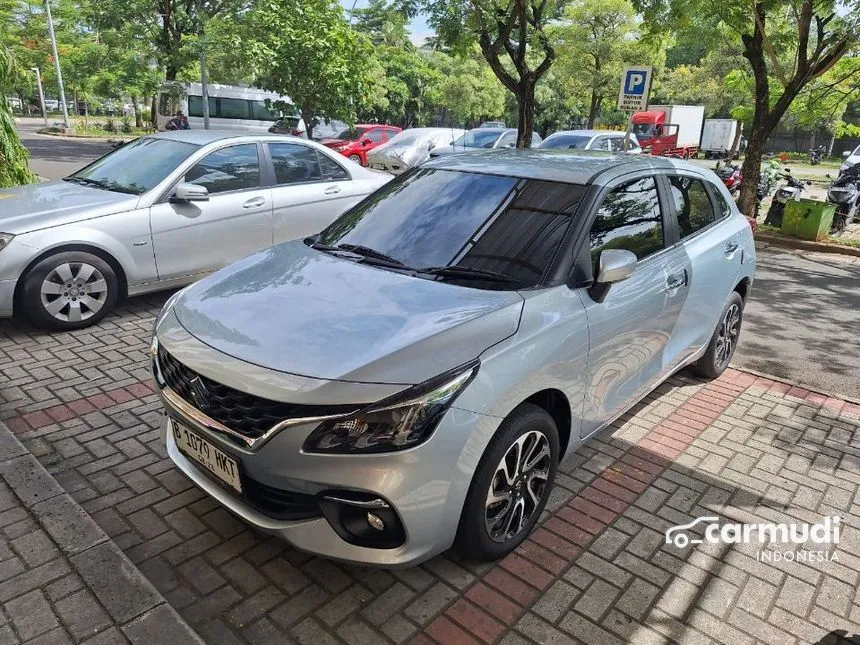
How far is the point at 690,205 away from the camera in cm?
426

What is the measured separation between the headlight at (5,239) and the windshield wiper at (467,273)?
359 centimetres

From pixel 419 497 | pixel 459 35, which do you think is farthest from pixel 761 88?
pixel 419 497

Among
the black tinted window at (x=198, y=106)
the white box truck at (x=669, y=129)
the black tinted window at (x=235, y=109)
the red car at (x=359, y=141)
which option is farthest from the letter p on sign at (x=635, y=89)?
the black tinted window at (x=235, y=109)

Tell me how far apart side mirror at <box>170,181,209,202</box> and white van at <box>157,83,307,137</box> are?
1970 centimetres

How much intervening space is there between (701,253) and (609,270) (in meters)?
1.51

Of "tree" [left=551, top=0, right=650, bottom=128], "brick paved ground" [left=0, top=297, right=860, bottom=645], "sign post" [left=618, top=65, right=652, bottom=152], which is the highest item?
"tree" [left=551, top=0, right=650, bottom=128]

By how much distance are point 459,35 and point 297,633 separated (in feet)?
38.6

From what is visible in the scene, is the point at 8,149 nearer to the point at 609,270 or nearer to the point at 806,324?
the point at 609,270

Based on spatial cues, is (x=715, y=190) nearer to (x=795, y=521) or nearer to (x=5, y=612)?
(x=795, y=521)

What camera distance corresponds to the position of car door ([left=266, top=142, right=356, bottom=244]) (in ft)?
21.0

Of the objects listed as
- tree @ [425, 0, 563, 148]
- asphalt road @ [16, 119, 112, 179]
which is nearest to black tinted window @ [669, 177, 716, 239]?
tree @ [425, 0, 563, 148]

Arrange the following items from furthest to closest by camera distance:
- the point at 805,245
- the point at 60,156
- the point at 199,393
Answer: the point at 60,156 < the point at 805,245 < the point at 199,393

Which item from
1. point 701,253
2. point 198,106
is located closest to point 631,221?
point 701,253

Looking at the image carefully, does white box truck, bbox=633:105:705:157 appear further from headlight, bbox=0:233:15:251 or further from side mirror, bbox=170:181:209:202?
headlight, bbox=0:233:15:251
